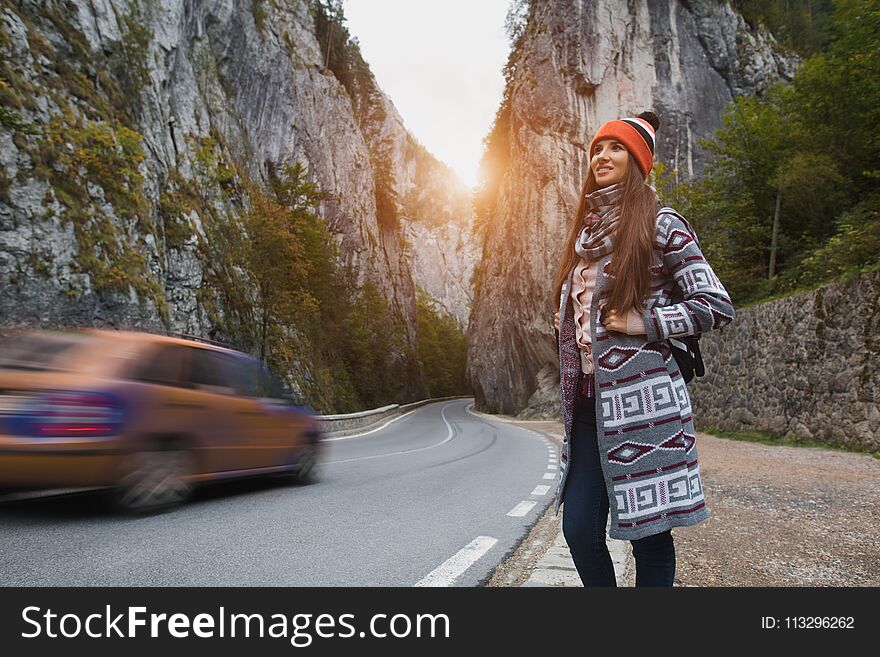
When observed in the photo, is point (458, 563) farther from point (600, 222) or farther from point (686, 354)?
point (600, 222)

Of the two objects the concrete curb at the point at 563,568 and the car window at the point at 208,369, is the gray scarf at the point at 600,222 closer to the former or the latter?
the concrete curb at the point at 563,568

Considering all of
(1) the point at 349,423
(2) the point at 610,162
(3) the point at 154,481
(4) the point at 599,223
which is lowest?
(1) the point at 349,423

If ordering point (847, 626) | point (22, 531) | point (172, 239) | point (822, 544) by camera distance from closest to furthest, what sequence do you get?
1. point (847, 626)
2. point (22, 531)
3. point (822, 544)
4. point (172, 239)

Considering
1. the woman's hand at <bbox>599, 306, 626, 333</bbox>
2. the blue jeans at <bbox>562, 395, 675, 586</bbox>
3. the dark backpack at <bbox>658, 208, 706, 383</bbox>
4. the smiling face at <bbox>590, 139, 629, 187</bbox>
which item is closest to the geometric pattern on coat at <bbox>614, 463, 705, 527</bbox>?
the blue jeans at <bbox>562, 395, 675, 586</bbox>

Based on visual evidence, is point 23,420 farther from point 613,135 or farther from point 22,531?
point 613,135

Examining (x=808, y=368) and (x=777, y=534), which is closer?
(x=777, y=534)

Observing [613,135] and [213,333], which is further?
[213,333]

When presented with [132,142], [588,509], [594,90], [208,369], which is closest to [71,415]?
[208,369]

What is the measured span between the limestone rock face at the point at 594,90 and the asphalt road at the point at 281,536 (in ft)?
102

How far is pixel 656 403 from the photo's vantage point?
1980 mm

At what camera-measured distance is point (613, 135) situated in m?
2.26

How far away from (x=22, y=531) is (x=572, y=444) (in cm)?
408

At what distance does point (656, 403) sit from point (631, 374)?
0.12 meters

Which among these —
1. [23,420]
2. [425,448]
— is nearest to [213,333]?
[425,448]
